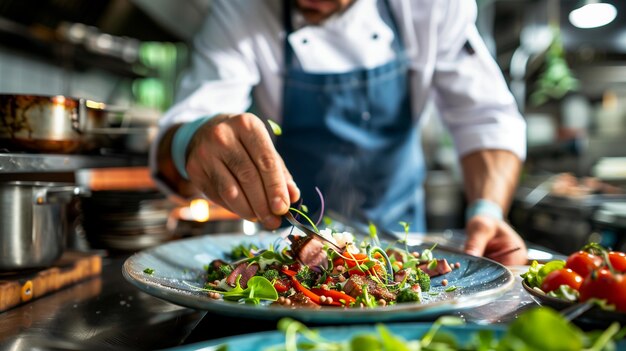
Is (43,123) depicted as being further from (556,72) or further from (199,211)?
(556,72)

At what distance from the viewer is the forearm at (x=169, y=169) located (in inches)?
64.3

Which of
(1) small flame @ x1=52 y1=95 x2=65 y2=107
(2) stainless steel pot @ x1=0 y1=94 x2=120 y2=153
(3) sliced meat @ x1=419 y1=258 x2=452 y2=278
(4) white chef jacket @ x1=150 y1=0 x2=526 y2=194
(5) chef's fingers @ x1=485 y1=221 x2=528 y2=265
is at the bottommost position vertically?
(5) chef's fingers @ x1=485 y1=221 x2=528 y2=265

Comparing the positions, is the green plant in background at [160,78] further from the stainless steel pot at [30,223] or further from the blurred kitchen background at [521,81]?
the stainless steel pot at [30,223]

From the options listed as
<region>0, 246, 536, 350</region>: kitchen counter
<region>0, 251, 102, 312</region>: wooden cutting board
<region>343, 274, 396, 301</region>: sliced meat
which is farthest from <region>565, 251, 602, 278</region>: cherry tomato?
<region>0, 251, 102, 312</region>: wooden cutting board

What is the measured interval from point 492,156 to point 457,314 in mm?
1201

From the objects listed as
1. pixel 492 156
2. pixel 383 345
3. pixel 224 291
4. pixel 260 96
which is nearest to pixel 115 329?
pixel 224 291

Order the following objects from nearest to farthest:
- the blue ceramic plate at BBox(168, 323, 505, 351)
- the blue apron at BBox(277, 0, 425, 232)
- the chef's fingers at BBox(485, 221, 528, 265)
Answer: the blue ceramic plate at BBox(168, 323, 505, 351), the chef's fingers at BBox(485, 221, 528, 265), the blue apron at BBox(277, 0, 425, 232)

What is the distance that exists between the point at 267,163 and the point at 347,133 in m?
0.96

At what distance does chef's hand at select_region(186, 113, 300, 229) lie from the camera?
1.10 metres

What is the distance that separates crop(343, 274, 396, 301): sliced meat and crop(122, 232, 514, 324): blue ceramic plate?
0.27ft

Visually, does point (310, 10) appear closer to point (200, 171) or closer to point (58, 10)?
point (200, 171)

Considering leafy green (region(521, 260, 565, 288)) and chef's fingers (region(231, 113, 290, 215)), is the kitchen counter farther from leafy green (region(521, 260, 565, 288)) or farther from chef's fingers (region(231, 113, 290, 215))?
chef's fingers (region(231, 113, 290, 215))

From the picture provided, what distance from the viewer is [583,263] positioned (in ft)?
3.03

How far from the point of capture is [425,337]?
59cm
